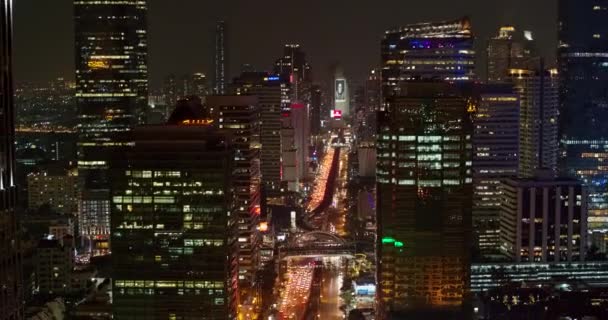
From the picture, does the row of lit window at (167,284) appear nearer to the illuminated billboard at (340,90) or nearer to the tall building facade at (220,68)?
the tall building facade at (220,68)

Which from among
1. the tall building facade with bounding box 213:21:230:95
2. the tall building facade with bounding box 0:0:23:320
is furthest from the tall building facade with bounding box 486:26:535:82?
the tall building facade with bounding box 0:0:23:320

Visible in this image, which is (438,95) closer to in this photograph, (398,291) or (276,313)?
(398,291)

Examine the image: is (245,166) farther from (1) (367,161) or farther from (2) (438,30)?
(1) (367,161)

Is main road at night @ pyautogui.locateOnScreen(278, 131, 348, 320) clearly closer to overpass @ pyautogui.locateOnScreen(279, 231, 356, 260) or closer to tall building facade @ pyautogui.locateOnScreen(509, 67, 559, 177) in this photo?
overpass @ pyautogui.locateOnScreen(279, 231, 356, 260)

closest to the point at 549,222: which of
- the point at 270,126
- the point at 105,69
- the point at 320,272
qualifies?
the point at 320,272

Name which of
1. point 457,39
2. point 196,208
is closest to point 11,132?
point 196,208

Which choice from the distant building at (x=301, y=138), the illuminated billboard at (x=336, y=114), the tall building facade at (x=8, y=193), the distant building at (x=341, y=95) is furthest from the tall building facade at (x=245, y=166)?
the illuminated billboard at (x=336, y=114)
